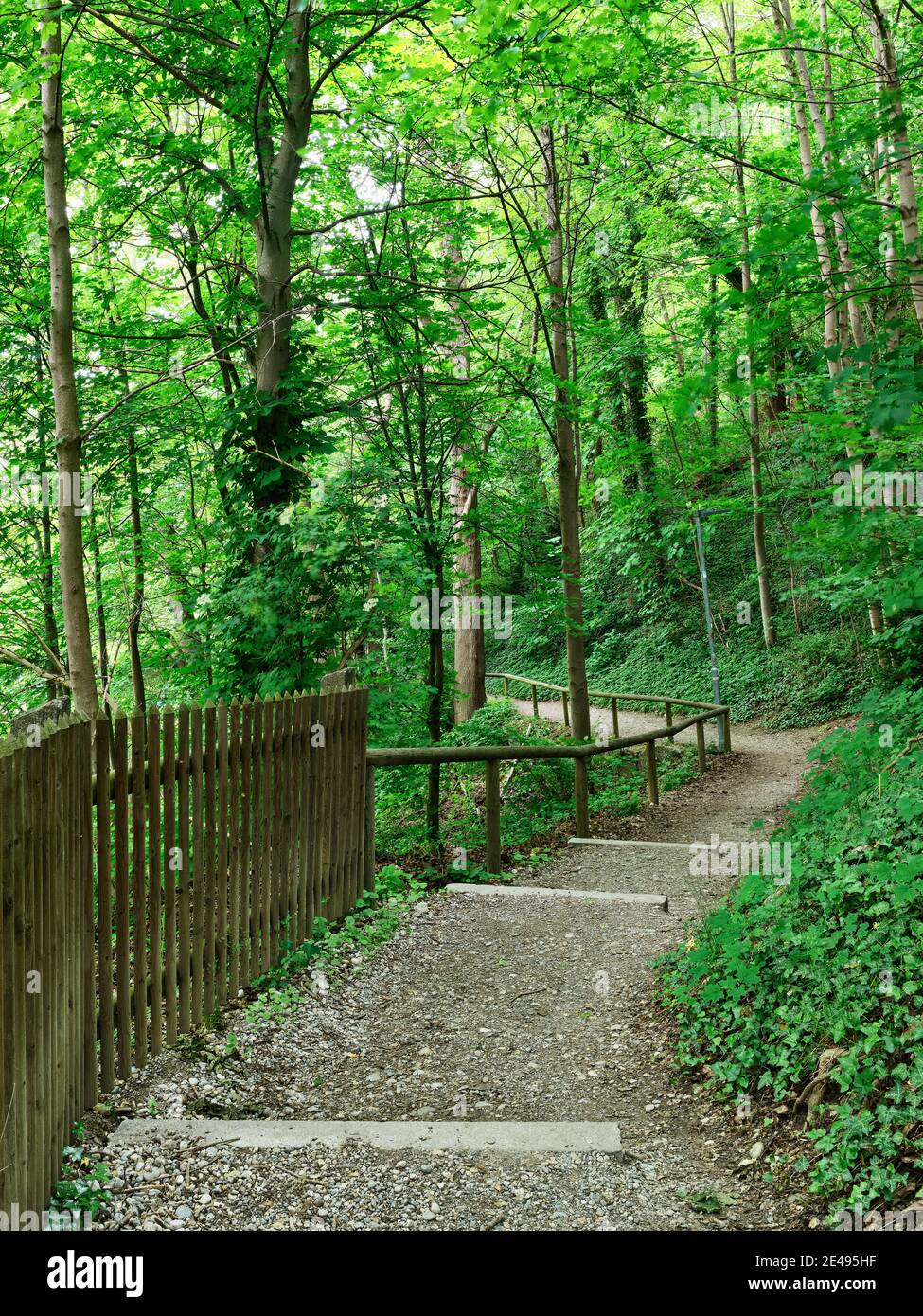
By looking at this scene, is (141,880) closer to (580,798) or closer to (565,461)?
(580,798)

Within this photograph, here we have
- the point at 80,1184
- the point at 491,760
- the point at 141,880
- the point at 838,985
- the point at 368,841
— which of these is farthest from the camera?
the point at 491,760

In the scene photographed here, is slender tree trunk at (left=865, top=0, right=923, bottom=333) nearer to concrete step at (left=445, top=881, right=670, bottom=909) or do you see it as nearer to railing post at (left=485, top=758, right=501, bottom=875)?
concrete step at (left=445, top=881, right=670, bottom=909)

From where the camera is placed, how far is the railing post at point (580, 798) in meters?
9.63

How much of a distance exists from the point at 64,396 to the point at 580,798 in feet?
20.5

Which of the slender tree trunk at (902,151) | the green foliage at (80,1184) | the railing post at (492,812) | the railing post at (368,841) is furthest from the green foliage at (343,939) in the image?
the slender tree trunk at (902,151)

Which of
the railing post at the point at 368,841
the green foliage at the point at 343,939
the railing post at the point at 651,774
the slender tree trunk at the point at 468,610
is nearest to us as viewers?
the green foliage at the point at 343,939

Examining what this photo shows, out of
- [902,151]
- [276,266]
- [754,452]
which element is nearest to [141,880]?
[902,151]

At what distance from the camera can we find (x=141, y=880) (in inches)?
164

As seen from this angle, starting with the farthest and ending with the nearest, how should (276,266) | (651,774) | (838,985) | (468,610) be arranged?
(468,610) < (651,774) < (276,266) < (838,985)

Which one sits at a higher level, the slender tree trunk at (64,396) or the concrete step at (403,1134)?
the slender tree trunk at (64,396)

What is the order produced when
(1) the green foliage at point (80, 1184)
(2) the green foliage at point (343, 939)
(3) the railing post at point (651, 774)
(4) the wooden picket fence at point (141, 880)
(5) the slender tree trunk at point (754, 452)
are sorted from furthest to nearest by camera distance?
(5) the slender tree trunk at point (754, 452)
(3) the railing post at point (651, 774)
(2) the green foliage at point (343, 939)
(1) the green foliage at point (80, 1184)
(4) the wooden picket fence at point (141, 880)

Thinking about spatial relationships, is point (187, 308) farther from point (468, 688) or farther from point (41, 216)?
point (468, 688)

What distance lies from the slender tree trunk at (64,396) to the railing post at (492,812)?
11.4 feet

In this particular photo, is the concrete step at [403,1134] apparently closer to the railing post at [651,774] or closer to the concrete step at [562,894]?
the concrete step at [562,894]
